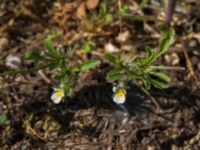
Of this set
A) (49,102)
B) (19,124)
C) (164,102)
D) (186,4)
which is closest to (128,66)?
(164,102)

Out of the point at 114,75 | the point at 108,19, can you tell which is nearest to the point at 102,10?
the point at 108,19

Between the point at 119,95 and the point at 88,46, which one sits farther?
the point at 88,46

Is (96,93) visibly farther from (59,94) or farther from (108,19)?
(108,19)

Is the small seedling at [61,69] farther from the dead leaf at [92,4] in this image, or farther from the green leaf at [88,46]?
the dead leaf at [92,4]

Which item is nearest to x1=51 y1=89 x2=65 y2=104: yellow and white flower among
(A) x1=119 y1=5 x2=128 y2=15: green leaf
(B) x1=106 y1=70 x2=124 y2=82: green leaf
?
(B) x1=106 y1=70 x2=124 y2=82: green leaf

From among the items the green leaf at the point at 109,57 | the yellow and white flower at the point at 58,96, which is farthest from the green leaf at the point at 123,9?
the yellow and white flower at the point at 58,96
